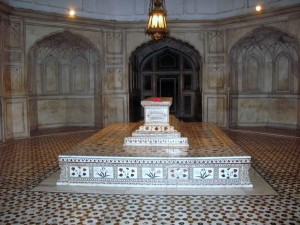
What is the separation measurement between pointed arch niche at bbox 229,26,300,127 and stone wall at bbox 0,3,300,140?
1.1 inches

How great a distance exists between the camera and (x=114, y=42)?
33.1ft

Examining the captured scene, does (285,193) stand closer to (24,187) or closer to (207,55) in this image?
(24,187)

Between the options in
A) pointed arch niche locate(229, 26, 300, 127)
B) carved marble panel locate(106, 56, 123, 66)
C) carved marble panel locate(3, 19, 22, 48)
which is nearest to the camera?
carved marble panel locate(3, 19, 22, 48)

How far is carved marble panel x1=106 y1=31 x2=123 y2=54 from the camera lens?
10.1 meters

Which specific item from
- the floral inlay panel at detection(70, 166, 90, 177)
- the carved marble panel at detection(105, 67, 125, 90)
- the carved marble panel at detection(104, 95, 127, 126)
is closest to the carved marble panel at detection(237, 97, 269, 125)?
the carved marble panel at detection(104, 95, 127, 126)

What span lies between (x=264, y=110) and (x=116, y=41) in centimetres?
489

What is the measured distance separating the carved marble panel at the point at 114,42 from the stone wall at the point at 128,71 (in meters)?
0.03

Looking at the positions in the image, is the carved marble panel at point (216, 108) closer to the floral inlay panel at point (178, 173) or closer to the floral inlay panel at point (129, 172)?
the floral inlay panel at point (178, 173)

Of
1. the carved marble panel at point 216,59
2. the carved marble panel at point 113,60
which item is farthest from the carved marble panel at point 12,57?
the carved marble panel at point 216,59

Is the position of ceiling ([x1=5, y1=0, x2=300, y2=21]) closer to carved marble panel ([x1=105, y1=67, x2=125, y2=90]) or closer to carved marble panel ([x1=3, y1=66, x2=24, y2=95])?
carved marble panel ([x1=105, y1=67, x2=125, y2=90])

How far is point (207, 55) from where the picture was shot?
32.7 ft

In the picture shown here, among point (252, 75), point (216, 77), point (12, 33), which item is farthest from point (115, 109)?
point (252, 75)

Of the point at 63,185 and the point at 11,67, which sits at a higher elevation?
the point at 11,67

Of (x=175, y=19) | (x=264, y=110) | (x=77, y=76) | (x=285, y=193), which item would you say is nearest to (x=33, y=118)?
(x=77, y=76)
